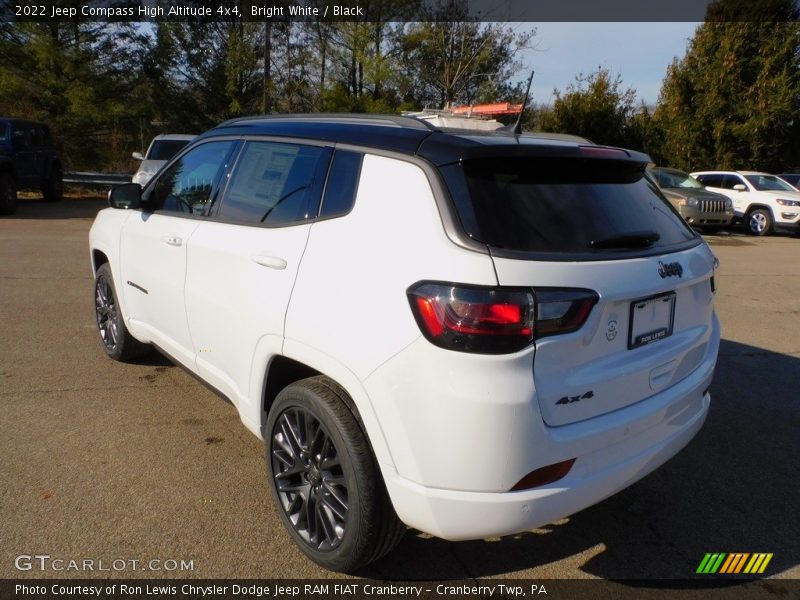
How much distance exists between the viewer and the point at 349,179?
9.05ft

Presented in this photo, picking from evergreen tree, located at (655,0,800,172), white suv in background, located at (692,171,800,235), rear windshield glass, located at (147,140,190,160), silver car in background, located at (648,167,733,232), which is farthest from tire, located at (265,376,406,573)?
evergreen tree, located at (655,0,800,172)

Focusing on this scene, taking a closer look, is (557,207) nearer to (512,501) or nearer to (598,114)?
(512,501)

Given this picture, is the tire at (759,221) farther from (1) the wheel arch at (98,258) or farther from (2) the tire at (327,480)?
(2) the tire at (327,480)

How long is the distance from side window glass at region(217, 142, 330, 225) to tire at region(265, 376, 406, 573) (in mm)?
800

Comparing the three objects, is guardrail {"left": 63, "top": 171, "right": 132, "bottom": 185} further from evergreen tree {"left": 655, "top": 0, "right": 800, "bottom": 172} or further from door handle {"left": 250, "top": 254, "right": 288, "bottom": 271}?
evergreen tree {"left": 655, "top": 0, "right": 800, "bottom": 172}

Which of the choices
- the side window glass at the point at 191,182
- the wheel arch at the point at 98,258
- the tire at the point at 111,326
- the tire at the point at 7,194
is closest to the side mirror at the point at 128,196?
the side window glass at the point at 191,182

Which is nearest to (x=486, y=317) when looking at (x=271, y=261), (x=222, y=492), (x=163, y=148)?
(x=271, y=261)

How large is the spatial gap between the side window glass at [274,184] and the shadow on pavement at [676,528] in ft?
5.19

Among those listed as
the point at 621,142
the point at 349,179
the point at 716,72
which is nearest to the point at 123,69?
the point at 621,142

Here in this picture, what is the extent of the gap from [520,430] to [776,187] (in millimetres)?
18952

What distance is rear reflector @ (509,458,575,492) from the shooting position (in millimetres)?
2273

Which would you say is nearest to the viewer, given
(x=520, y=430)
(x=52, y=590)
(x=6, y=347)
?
(x=520, y=430)

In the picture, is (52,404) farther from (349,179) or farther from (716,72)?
(716,72)

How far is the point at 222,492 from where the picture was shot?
334cm
